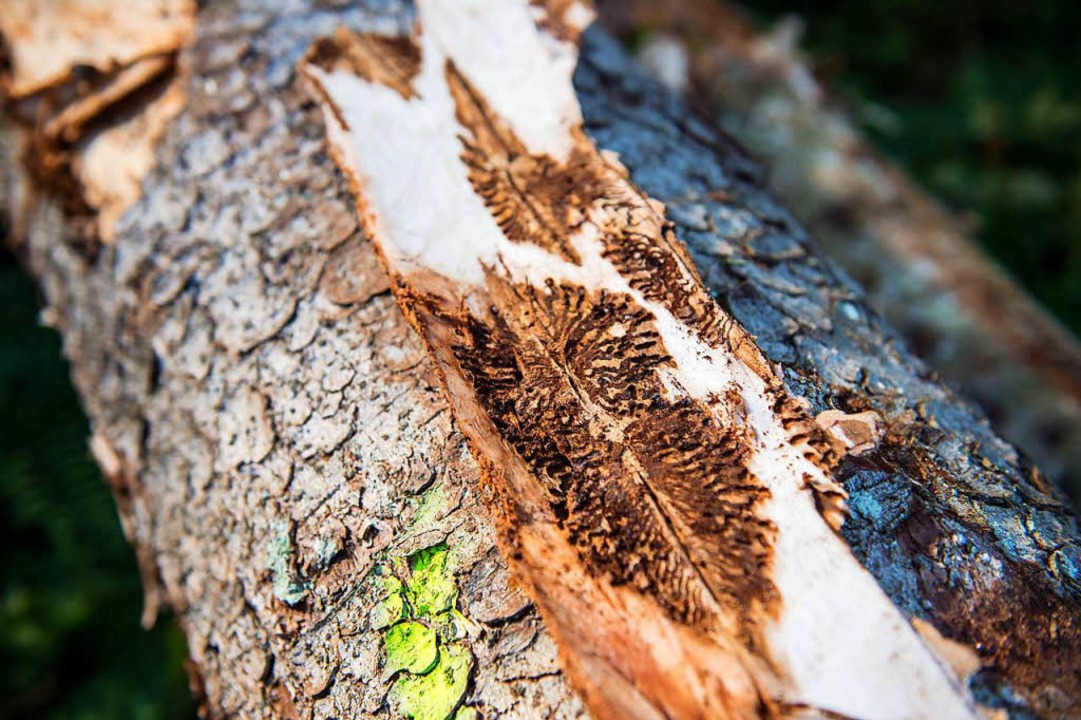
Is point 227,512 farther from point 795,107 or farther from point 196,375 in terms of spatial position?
point 795,107

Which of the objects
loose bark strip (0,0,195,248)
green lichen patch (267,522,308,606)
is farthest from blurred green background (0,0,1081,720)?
green lichen patch (267,522,308,606)

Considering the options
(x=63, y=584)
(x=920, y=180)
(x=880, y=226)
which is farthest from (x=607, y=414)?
(x=920, y=180)

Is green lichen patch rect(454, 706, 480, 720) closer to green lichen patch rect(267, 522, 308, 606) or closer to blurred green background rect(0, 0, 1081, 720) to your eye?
green lichen patch rect(267, 522, 308, 606)

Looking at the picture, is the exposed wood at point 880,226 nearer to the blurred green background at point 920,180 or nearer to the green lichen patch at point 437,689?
the blurred green background at point 920,180

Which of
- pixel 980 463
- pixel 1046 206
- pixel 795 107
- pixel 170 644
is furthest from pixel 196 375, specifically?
pixel 1046 206

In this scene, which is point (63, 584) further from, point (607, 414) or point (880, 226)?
point (880, 226)

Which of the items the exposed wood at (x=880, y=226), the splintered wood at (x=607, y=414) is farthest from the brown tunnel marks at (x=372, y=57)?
the exposed wood at (x=880, y=226)
